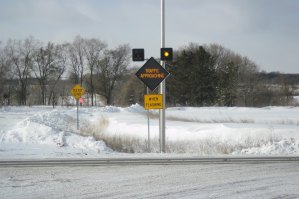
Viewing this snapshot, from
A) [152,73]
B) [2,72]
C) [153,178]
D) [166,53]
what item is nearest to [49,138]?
[152,73]

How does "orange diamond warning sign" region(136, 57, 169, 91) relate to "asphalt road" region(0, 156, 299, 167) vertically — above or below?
above

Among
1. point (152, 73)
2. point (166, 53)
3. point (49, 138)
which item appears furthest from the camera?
point (49, 138)

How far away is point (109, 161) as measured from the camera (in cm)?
1144

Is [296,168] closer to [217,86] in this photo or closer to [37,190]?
[37,190]

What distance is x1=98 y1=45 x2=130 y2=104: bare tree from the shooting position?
95750 mm

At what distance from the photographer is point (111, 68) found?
9619 cm

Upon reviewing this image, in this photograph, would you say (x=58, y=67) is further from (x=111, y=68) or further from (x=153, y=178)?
(x=153, y=178)

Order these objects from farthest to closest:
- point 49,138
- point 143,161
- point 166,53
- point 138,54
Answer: point 49,138, point 138,54, point 166,53, point 143,161

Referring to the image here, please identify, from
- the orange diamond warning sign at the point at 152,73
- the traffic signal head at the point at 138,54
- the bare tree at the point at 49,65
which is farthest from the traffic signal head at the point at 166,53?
the bare tree at the point at 49,65

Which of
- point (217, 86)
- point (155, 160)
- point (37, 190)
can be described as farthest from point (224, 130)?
point (217, 86)

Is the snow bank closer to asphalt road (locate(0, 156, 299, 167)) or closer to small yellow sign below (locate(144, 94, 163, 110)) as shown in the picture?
small yellow sign below (locate(144, 94, 163, 110))

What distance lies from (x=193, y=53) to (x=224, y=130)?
199ft

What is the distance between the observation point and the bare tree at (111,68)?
95.8 m

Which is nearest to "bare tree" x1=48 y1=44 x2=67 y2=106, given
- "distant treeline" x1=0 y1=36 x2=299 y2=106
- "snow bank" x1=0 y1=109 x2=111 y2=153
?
"distant treeline" x1=0 y1=36 x2=299 y2=106
